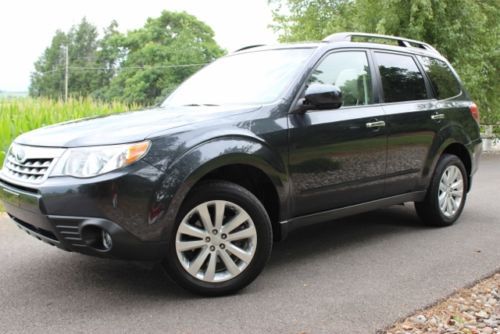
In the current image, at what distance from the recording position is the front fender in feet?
11.0

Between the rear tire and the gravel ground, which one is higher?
the rear tire

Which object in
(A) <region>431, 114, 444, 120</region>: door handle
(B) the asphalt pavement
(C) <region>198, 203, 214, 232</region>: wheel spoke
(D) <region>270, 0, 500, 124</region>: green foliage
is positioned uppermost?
(D) <region>270, 0, 500, 124</region>: green foliage

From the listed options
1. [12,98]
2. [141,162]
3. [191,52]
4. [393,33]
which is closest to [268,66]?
[141,162]

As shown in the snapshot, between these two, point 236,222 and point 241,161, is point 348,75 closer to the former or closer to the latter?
point 241,161

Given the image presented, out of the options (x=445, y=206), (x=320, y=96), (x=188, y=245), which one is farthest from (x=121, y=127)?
(x=445, y=206)

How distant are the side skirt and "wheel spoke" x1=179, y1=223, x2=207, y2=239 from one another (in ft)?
2.37

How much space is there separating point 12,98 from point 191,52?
5129 cm

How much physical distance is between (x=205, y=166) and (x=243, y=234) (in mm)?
533

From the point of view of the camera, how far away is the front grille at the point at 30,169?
345 centimetres

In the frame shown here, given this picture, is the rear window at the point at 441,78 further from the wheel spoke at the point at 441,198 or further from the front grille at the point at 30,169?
the front grille at the point at 30,169

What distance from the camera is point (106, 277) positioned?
4082 mm

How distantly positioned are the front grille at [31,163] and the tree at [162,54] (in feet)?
176

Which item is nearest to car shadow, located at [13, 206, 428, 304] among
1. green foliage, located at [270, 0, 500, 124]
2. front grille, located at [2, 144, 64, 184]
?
front grille, located at [2, 144, 64, 184]

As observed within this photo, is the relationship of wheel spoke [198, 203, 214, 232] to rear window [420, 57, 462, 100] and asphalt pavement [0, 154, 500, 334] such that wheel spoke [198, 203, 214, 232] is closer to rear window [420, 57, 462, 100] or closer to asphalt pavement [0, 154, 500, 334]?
asphalt pavement [0, 154, 500, 334]
